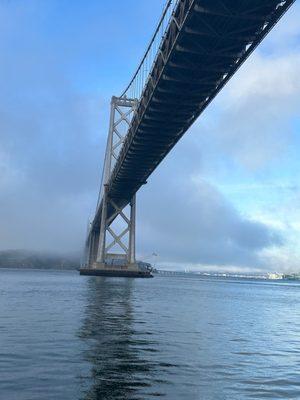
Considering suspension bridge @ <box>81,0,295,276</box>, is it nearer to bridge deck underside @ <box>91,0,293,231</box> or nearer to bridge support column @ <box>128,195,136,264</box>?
bridge deck underside @ <box>91,0,293,231</box>

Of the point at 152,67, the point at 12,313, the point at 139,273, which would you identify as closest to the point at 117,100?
the point at 139,273

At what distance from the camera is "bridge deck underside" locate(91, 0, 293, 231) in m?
21.1

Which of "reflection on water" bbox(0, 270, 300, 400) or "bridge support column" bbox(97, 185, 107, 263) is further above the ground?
"bridge support column" bbox(97, 185, 107, 263)

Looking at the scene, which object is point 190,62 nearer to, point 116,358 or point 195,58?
point 195,58

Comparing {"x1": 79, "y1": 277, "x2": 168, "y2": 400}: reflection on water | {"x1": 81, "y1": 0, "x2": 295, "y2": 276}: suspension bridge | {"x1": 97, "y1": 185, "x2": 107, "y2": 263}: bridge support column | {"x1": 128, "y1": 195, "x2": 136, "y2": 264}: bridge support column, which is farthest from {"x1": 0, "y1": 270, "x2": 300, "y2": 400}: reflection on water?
{"x1": 128, "y1": 195, "x2": 136, "y2": 264}: bridge support column

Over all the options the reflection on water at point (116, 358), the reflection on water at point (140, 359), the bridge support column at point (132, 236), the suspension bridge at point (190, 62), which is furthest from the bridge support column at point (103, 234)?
the reflection on water at point (116, 358)

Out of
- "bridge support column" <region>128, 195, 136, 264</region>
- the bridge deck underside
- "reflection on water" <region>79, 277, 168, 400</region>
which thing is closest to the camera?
"reflection on water" <region>79, 277, 168, 400</region>

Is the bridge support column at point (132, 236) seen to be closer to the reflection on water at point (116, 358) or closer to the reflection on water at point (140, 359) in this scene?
the reflection on water at point (140, 359)

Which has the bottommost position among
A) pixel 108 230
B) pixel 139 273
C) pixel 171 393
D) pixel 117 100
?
pixel 171 393

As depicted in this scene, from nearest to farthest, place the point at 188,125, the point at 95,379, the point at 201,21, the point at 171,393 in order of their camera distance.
A: 1. the point at 171,393
2. the point at 95,379
3. the point at 201,21
4. the point at 188,125

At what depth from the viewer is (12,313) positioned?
760 inches

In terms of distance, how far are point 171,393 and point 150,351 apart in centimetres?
401

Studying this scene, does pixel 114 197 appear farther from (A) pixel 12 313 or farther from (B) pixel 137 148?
A: (A) pixel 12 313

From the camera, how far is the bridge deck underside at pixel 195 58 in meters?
21.1
